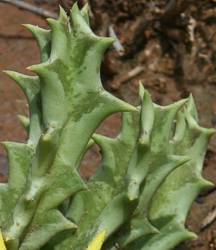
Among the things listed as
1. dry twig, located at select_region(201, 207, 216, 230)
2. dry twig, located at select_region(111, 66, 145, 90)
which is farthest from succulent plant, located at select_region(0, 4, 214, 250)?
dry twig, located at select_region(111, 66, 145, 90)

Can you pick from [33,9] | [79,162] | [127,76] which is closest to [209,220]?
[127,76]

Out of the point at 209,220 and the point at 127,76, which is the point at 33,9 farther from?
the point at 209,220

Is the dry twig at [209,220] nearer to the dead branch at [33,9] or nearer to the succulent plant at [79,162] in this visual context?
the succulent plant at [79,162]

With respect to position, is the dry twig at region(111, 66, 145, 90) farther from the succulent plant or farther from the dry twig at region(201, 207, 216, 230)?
the succulent plant

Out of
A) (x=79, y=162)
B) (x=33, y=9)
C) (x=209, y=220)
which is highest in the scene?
(x=79, y=162)

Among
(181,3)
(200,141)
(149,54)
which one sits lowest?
(149,54)

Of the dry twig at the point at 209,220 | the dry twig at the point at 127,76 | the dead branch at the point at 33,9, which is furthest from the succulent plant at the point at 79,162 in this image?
the dead branch at the point at 33,9

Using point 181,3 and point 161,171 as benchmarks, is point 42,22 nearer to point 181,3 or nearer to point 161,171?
point 181,3

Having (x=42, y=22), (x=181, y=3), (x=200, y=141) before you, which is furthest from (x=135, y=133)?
(x=42, y=22)
